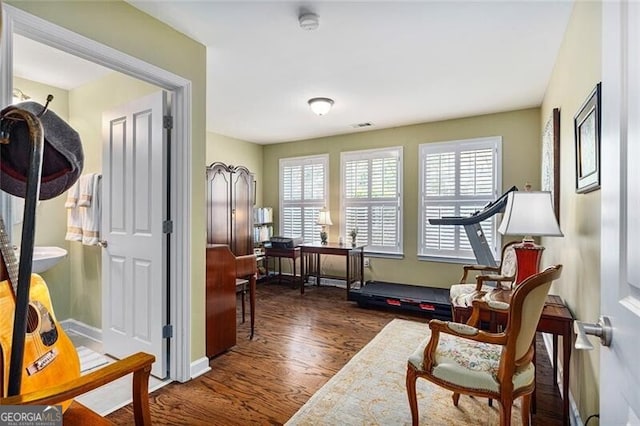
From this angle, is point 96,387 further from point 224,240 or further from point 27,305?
point 224,240

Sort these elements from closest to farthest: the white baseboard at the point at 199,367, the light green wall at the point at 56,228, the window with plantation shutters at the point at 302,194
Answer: the white baseboard at the point at 199,367 < the light green wall at the point at 56,228 < the window with plantation shutters at the point at 302,194

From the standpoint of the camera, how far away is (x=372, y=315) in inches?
152

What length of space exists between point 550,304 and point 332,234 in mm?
3529

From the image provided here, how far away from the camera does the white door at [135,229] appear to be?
231cm

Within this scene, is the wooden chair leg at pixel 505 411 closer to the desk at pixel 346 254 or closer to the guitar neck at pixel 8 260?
the guitar neck at pixel 8 260

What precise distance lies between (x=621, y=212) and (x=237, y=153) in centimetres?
537

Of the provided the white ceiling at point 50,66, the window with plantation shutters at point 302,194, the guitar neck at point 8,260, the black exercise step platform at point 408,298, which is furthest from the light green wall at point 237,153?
the guitar neck at point 8,260

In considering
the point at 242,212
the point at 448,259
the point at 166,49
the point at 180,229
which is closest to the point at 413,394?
the point at 180,229

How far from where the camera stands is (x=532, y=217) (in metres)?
1.96

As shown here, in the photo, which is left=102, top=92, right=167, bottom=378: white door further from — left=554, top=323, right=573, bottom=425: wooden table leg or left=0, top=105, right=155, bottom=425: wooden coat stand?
left=554, top=323, right=573, bottom=425: wooden table leg

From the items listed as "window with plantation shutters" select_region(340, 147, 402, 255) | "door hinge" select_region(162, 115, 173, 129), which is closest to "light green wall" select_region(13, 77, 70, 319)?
"door hinge" select_region(162, 115, 173, 129)

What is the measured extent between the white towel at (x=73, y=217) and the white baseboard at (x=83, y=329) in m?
0.85

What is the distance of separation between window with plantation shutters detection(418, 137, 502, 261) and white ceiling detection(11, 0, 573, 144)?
51 cm

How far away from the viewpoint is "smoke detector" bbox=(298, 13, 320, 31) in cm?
202
